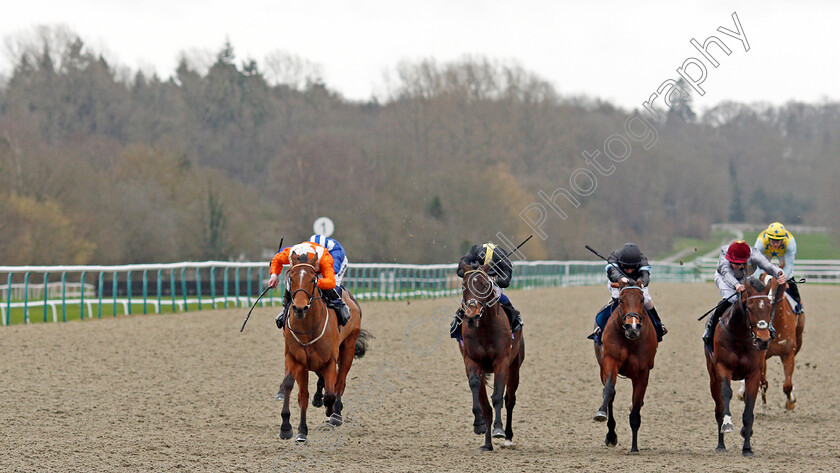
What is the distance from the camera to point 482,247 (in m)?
7.80

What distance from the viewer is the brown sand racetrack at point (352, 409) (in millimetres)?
6980

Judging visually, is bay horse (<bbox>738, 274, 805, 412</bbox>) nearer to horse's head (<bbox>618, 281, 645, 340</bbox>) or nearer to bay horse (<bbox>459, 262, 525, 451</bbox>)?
horse's head (<bbox>618, 281, 645, 340</bbox>)

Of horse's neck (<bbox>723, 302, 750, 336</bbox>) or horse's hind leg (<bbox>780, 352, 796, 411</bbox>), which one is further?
horse's hind leg (<bbox>780, 352, 796, 411</bbox>)

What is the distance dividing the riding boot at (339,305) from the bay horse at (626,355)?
7.01ft

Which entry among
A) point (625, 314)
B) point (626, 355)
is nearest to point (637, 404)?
point (626, 355)

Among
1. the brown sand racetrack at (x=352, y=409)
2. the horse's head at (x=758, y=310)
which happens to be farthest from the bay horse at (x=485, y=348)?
the horse's head at (x=758, y=310)

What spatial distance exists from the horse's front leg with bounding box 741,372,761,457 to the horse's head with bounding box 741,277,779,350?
0.39 meters

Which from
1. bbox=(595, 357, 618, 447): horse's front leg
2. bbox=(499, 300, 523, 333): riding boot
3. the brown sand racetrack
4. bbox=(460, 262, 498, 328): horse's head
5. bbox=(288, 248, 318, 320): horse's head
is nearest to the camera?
the brown sand racetrack

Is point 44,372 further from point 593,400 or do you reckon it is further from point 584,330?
point 584,330

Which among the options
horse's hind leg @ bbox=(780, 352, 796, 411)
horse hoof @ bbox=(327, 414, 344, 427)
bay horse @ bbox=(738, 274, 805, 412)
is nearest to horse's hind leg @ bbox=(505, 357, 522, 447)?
horse hoof @ bbox=(327, 414, 344, 427)

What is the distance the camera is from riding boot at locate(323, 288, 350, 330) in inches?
328

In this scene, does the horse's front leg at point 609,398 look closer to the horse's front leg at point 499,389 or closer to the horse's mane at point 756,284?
the horse's front leg at point 499,389

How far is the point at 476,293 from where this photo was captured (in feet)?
24.5

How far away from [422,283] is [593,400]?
1628cm
